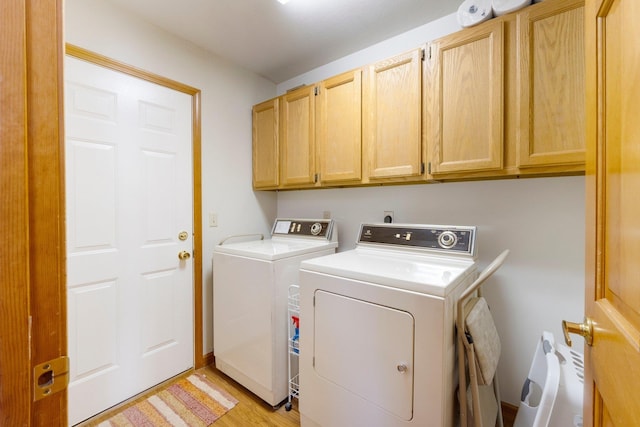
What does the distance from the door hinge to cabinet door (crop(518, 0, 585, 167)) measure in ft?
5.61

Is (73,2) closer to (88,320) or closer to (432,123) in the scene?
(88,320)

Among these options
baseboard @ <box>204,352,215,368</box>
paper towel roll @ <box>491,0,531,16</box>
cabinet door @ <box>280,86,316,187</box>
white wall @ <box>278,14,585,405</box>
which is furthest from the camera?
baseboard @ <box>204,352,215,368</box>

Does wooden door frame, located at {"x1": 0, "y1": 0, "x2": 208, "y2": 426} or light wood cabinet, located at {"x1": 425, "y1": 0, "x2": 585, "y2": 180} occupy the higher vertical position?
light wood cabinet, located at {"x1": 425, "y1": 0, "x2": 585, "y2": 180}

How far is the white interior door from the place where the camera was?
5.17 feet

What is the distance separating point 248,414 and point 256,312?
613mm

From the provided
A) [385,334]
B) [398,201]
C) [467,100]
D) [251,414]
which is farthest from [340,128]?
[251,414]

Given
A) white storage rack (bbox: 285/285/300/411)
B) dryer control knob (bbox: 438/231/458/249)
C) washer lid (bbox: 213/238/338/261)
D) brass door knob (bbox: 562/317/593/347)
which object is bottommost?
white storage rack (bbox: 285/285/300/411)

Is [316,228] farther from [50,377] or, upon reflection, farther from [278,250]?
[50,377]

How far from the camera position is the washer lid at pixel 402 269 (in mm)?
1115

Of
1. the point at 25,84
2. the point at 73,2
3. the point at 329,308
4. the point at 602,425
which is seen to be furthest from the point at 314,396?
the point at 73,2

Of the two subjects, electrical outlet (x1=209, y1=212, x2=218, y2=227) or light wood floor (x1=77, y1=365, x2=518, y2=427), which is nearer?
light wood floor (x1=77, y1=365, x2=518, y2=427)

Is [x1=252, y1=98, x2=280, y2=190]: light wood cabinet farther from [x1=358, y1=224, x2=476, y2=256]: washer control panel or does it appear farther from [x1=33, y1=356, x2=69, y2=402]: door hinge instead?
[x1=33, y1=356, x2=69, y2=402]: door hinge

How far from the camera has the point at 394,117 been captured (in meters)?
1.68

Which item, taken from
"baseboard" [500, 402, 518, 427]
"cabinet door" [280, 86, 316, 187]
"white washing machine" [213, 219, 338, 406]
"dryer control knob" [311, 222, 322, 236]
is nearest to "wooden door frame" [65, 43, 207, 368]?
"white washing machine" [213, 219, 338, 406]
